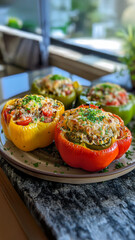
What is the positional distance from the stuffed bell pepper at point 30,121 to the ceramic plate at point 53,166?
49mm

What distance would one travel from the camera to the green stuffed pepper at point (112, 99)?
5.21 ft

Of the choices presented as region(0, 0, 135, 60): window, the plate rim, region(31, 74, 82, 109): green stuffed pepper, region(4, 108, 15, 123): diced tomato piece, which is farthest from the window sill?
the plate rim

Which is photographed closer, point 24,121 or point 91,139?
point 91,139

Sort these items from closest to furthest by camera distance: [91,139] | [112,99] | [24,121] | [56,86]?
[91,139] < [24,121] < [112,99] < [56,86]

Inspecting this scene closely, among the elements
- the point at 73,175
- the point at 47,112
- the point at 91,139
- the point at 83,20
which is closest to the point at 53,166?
the point at 73,175

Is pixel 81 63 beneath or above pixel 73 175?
beneath

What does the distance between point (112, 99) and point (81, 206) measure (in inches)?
33.2

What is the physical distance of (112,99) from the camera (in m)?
1.62

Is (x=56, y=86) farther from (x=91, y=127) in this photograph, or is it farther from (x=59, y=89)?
(x=91, y=127)

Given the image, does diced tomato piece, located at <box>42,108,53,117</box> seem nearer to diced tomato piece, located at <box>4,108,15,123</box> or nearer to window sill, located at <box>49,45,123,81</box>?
diced tomato piece, located at <box>4,108,15,123</box>

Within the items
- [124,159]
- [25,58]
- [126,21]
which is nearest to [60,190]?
[124,159]

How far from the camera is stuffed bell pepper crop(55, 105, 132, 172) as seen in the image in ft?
3.62

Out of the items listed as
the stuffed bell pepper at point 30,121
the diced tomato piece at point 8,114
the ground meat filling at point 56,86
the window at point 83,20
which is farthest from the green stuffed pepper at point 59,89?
the window at point 83,20

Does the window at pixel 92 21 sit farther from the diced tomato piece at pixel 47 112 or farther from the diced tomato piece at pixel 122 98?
the diced tomato piece at pixel 47 112
